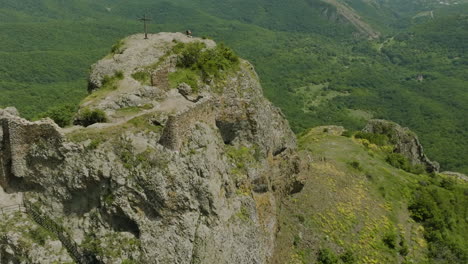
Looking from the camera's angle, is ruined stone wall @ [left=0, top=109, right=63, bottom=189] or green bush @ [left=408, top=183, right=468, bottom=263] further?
green bush @ [left=408, top=183, right=468, bottom=263]

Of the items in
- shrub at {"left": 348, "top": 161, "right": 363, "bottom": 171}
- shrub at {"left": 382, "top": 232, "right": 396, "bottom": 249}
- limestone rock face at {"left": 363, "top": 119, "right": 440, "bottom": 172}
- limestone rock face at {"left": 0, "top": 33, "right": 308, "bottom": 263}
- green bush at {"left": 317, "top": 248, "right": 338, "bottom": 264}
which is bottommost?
limestone rock face at {"left": 363, "top": 119, "right": 440, "bottom": 172}

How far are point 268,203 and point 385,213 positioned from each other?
1916 cm

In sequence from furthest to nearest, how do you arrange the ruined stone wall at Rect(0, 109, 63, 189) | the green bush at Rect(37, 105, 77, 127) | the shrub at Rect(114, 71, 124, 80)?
the shrub at Rect(114, 71, 124, 80) < the green bush at Rect(37, 105, 77, 127) < the ruined stone wall at Rect(0, 109, 63, 189)

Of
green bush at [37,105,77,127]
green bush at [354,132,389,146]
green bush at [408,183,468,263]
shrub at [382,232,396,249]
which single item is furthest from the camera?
green bush at [354,132,389,146]

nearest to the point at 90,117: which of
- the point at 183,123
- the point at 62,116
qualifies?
the point at 183,123

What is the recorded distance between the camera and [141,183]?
2370cm

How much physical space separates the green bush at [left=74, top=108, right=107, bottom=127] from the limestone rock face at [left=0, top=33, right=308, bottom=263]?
56cm

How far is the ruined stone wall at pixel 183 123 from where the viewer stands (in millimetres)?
25406

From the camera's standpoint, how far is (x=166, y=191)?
2425 centimetres

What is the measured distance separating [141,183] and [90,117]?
7.50 metres

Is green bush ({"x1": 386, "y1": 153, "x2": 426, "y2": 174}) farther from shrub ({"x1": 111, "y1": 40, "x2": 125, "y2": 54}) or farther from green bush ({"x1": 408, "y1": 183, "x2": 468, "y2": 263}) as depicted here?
shrub ({"x1": 111, "y1": 40, "x2": 125, "y2": 54})

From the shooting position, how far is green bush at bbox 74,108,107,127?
28047mm

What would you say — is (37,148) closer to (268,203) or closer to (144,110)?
(144,110)

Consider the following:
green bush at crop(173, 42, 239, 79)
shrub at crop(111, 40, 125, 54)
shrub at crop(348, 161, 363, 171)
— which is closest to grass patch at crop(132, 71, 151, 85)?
green bush at crop(173, 42, 239, 79)
